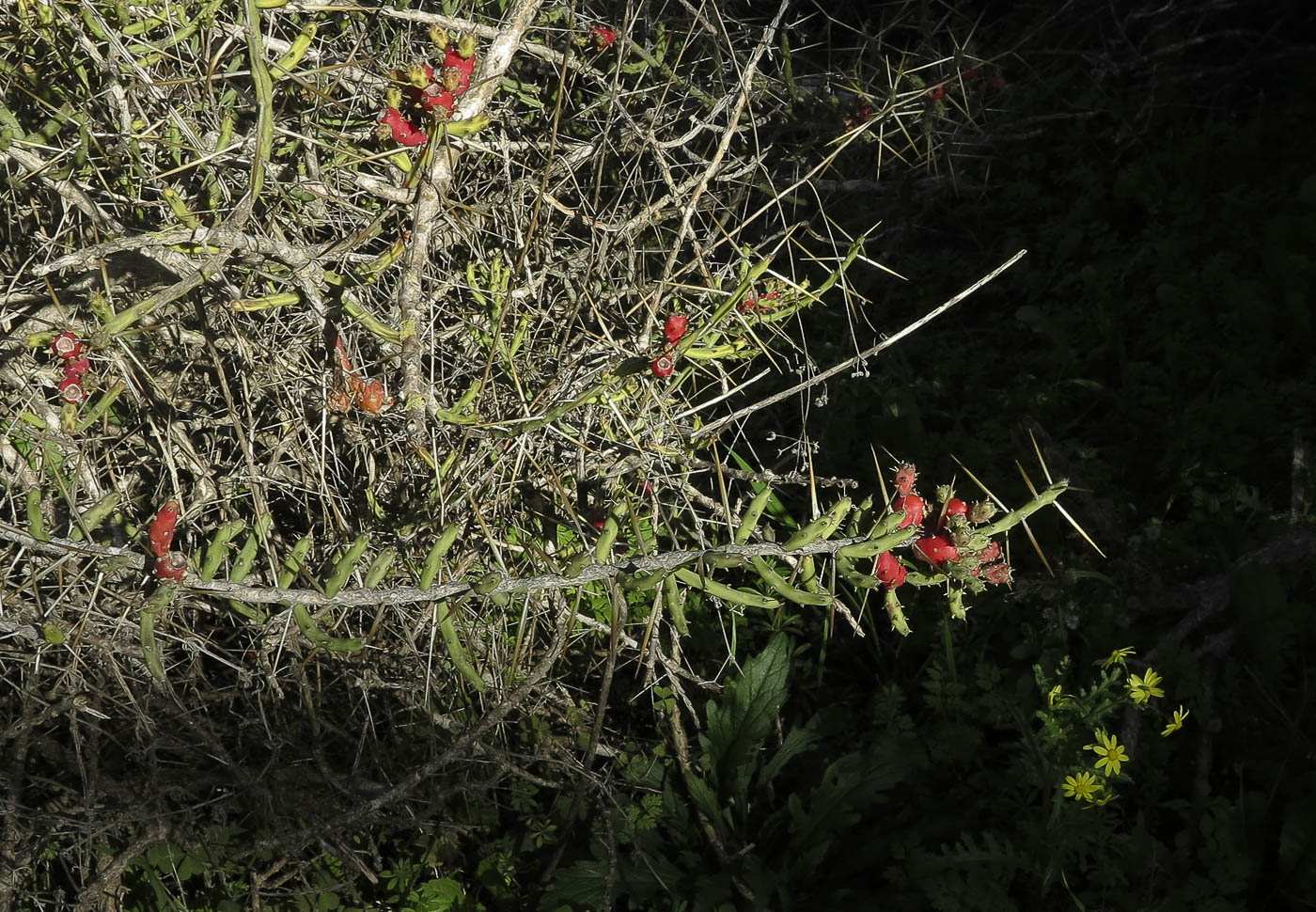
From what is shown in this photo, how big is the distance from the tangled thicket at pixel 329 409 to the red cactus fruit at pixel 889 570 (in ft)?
0.61

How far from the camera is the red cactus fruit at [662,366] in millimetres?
1706

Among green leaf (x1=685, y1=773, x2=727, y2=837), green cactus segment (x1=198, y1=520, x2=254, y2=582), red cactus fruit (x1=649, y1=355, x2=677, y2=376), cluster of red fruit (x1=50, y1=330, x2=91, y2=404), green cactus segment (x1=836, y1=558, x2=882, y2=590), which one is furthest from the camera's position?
green leaf (x1=685, y1=773, x2=727, y2=837)

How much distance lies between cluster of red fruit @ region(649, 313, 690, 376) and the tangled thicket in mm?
17

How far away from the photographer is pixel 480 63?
1598 millimetres

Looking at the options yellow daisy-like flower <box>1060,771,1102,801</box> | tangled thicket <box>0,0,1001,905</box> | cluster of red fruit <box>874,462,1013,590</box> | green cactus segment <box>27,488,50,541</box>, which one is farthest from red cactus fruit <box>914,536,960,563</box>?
green cactus segment <box>27,488,50,541</box>

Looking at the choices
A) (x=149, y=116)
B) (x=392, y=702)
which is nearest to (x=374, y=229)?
(x=149, y=116)

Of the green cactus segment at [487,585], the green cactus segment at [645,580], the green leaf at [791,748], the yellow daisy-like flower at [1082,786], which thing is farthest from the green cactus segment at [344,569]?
the yellow daisy-like flower at [1082,786]

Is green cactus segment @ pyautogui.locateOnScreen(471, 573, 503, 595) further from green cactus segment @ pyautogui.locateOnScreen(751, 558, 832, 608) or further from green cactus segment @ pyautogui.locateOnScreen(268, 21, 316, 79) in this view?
green cactus segment @ pyautogui.locateOnScreen(268, 21, 316, 79)

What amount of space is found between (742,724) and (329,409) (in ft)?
3.32

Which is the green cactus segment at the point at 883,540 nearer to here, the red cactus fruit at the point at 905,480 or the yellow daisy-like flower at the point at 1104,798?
the red cactus fruit at the point at 905,480

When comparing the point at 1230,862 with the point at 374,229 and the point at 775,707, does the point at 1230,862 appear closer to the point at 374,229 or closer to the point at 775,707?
the point at 775,707

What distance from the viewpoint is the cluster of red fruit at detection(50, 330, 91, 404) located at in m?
1.56

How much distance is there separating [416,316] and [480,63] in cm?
42

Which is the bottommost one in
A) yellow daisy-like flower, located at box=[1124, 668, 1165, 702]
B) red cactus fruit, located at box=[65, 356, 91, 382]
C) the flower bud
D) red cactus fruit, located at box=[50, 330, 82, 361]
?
yellow daisy-like flower, located at box=[1124, 668, 1165, 702]
